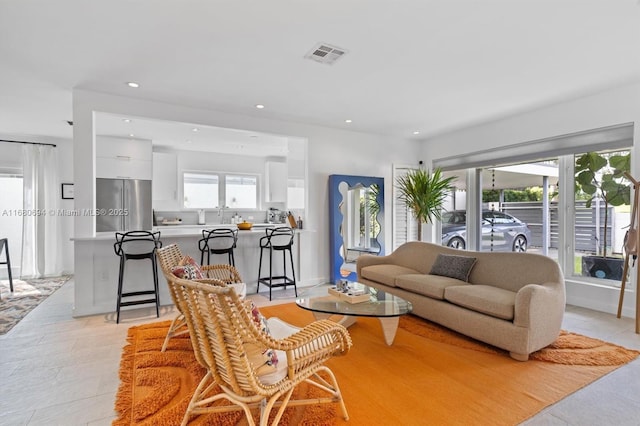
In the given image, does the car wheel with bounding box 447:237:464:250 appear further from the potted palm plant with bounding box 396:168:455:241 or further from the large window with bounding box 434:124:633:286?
the potted palm plant with bounding box 396:168:455:241

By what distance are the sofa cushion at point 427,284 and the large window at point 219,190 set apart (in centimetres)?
500

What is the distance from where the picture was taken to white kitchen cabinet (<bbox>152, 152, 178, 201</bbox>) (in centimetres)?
689

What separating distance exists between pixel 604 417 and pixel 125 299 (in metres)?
4.74

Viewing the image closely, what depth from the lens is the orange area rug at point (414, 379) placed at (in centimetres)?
201

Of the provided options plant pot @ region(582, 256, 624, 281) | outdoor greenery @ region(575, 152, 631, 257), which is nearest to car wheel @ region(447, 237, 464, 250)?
plant pot @ region(582, 256, 624, 281)

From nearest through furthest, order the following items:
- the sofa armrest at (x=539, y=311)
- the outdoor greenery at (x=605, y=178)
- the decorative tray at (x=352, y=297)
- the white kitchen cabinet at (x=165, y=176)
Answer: the sofa armrest at (x=539, y=311) → the decorative tray at (x=352, y=297) → the outdoor greenery at (x=605, y=178) → the white kitchen cabinet at (x=165, y=176)

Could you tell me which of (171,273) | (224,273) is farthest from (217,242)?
(171,273)

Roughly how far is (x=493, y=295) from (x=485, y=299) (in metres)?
0.11

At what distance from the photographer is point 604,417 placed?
203 centimetres

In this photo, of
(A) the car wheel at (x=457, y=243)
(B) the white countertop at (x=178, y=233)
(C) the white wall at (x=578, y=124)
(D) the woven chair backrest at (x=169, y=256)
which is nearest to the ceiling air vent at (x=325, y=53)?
(D) the woven chair backrest at (x=169, y=256)

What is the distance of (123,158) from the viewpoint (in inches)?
245

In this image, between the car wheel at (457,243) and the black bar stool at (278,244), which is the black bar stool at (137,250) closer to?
the black bar stool at (278,244)

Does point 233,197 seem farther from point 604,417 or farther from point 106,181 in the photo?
point 604,417

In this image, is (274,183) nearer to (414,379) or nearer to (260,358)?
(414,379)
